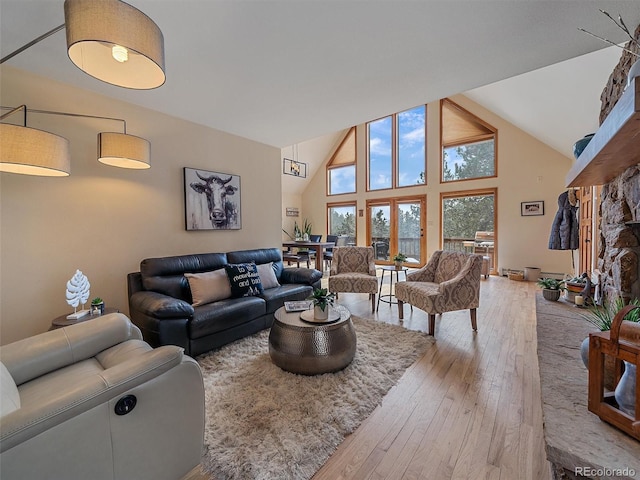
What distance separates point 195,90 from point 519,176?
249 inches

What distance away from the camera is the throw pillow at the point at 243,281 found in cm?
294

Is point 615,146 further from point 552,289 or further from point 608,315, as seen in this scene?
point 552,289

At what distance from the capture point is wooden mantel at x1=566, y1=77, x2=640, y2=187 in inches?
37.0

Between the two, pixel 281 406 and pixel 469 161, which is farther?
pixel 469 161

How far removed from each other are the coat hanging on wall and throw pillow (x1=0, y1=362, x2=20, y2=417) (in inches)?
239

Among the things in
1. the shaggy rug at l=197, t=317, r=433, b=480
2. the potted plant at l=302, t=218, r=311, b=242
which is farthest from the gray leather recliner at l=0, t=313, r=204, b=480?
the potted plant at l=302, t=218, r=311, b=242

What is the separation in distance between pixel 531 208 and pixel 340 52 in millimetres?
5599

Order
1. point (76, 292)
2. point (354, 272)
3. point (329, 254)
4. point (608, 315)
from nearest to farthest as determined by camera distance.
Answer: point (608, 315) → point (76, 292) → point (354, 272) → point (329, 254)

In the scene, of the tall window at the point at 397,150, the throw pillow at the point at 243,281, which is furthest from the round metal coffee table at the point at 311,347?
the tall window at the point at 397,150

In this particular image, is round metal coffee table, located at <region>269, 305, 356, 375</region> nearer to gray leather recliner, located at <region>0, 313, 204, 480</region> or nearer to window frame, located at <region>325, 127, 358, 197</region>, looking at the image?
gray leather recliner, located at <region>0, 313, 204, 480</region>

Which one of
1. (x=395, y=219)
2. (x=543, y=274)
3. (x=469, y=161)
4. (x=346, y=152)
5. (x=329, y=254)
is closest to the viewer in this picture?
(x=543, y=274)

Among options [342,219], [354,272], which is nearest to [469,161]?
[342,219]

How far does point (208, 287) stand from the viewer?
2.78m

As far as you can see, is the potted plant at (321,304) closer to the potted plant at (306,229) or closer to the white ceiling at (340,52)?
the white ceiling at (340,52)
